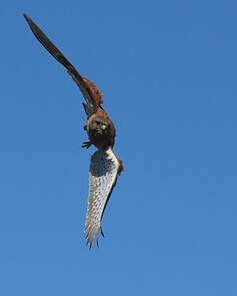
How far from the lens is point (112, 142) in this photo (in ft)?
39.0

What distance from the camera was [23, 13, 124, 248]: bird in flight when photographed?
38.2 feet

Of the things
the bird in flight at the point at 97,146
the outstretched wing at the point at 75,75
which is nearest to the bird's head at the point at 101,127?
the bird in flight at the point at 97,146

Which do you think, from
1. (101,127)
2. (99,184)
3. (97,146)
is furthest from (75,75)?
(99,184)

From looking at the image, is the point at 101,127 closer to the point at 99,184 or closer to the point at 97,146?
the point at 97,146

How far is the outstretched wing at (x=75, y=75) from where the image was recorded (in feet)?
38.1

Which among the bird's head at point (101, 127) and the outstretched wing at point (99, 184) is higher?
the bird's head at point (101, 127)

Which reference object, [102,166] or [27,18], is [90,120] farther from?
[27,18]

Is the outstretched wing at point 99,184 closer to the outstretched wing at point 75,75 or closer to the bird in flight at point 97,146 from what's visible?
the bird in flight at point 97,146

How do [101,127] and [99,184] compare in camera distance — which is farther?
[99,184]

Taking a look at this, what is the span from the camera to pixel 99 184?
11812mm

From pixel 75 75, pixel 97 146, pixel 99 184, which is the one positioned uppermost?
pixel 75 75

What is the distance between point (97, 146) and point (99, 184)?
670 mm

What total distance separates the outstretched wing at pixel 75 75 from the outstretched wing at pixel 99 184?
851 mm

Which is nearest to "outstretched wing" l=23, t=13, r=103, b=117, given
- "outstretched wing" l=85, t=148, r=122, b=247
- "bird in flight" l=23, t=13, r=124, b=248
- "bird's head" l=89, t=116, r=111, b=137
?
"bird in flight" l=23, t=13, r=124, b=248
